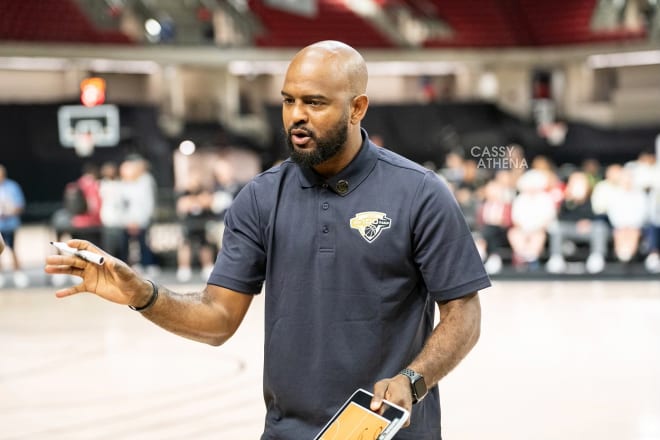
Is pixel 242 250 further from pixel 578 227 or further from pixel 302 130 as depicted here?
pixel 578 227

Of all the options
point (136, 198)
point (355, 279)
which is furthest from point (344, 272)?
point (136, 198)

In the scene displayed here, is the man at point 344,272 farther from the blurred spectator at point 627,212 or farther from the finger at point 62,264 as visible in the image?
the blurred spectator at point 627,212

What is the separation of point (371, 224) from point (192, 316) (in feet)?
1.84

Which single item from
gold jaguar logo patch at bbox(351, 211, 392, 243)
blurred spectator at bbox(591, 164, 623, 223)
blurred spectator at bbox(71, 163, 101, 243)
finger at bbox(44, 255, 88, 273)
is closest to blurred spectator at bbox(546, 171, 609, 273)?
blurred spectator at bbox(591, 164, 623, 223)

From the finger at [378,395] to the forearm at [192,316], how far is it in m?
0.56

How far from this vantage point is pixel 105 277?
7.45 feet

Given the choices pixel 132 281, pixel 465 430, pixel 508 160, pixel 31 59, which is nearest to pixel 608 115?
pixel 31 59

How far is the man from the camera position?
227cm

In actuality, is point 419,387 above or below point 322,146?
below

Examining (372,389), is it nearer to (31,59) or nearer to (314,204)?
(314,204)

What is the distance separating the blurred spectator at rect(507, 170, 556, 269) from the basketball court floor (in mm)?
1487

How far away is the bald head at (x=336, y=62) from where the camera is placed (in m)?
2.26

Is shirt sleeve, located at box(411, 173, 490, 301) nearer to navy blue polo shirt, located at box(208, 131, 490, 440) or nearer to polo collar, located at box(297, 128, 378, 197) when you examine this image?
navy blue polo shirt, located at box(208, 131, 490, 440)

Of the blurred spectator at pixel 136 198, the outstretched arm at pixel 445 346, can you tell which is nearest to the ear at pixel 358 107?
the outstretched arm at pixel 445 346
